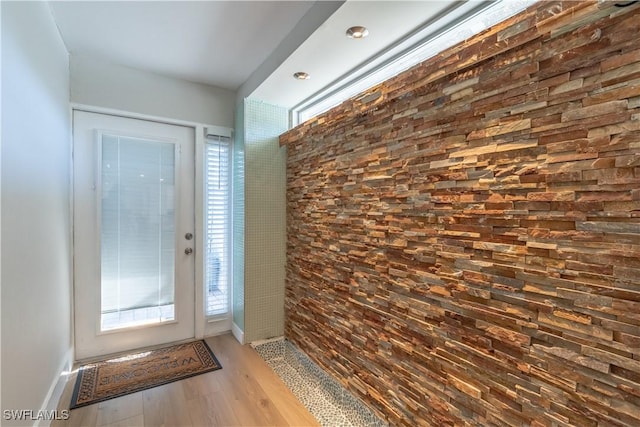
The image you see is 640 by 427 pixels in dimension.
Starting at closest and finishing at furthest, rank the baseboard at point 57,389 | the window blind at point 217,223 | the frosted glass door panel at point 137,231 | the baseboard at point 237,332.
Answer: the baseboard at point 57,389 < the frosted glass door panel at point 137,231 < the baseboard at point 237,332 < the window blind at point 217,223

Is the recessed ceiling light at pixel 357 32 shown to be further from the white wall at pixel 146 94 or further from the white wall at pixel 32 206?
the white wall at pixel 146 94

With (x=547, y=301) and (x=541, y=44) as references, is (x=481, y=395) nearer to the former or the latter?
(x=547, y=301)

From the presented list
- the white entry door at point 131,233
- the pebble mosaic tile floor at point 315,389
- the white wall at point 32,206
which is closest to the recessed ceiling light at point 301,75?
the white entry door at point 131,233

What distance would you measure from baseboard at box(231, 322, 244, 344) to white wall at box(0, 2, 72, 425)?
4.09 ft

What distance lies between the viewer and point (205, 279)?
2.84 m

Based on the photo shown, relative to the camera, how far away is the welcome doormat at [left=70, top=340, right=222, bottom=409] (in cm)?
200

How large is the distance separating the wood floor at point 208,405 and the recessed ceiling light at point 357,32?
7.45 ft

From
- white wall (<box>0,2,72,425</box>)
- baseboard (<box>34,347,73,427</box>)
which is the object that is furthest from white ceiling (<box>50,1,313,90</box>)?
baseboard (<box>34,347,73,427</box>)

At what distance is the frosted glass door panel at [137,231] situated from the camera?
97.0 inches

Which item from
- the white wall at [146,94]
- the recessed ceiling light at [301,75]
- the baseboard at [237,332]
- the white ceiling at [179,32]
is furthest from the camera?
the baseboard at [237,332]

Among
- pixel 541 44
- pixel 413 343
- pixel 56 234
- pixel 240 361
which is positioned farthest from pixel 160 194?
pixel 541 44

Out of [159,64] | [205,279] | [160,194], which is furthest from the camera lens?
[205,279]

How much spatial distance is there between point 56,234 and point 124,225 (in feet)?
1.96

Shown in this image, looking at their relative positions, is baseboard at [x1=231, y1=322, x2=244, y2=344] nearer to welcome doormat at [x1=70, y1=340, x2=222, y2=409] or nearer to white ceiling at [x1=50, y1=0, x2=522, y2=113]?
welcome doormat at [x1=70, y1=340, x2=222, y2=409]
